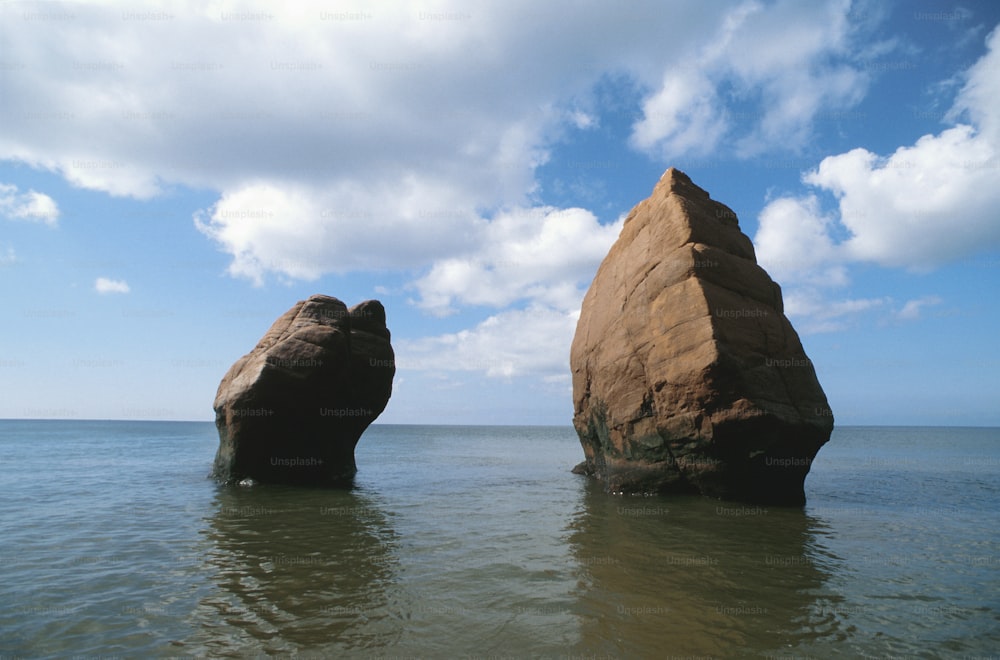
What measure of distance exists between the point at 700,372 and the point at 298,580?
10592 mm

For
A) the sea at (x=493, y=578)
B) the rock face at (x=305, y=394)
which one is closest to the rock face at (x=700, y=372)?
the sea at (x=493, y=578)

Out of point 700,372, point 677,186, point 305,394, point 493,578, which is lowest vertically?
point 493,578

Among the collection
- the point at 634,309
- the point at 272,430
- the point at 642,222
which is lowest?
the point at 272,430

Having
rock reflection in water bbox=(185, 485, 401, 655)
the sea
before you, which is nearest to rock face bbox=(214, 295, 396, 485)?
the sea

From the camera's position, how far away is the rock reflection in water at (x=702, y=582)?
6.22m

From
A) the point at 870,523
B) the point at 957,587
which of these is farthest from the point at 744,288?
the point at 957,587

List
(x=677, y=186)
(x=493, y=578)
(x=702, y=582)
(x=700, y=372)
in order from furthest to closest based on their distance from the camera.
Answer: (x=677, y=186), (x=700, y=372), (x=493, y=578), (x=702, y=582)

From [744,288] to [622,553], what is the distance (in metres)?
9.77

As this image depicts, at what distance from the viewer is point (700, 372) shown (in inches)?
550

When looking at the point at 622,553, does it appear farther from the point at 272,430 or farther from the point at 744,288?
the point at 272,430

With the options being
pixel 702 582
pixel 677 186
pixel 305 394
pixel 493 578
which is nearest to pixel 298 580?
pixel 493 578

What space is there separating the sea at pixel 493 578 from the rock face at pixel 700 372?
1.15 m

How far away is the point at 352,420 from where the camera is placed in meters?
21.2

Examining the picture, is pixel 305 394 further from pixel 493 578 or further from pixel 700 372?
pixel 700 372
